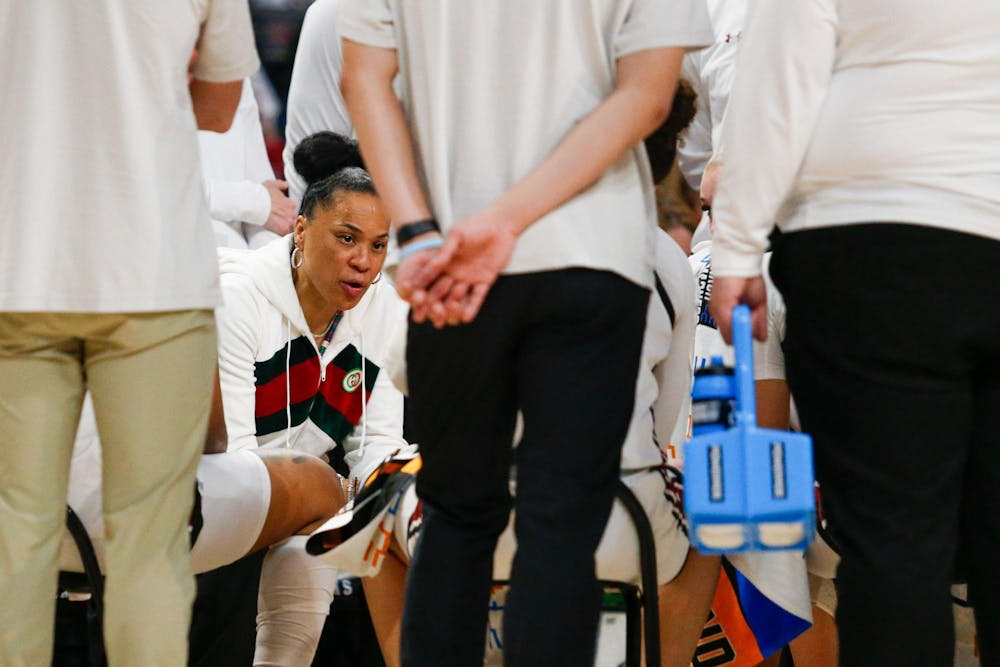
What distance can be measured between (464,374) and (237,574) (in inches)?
53.3

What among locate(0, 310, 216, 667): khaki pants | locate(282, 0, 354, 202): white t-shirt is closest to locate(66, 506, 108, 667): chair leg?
locate(0, 310, 216, 667): khaki pants

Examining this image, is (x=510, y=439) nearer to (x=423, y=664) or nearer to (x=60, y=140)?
(x=423, y=664)

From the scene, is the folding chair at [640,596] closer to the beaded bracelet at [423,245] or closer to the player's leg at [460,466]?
the player's leg at [460,466]

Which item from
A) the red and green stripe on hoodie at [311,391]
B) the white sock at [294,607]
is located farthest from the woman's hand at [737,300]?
the red and green stripe on hoodie at [311,391]

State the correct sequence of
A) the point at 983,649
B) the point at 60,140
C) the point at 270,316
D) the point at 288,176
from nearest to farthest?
the point at 983,649 → the point at 60,140 → the point at 270,316 → the point at 288,176

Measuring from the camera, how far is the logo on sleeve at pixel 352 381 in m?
3.29

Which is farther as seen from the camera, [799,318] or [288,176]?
[288,176]

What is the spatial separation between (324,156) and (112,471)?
5.81 ft

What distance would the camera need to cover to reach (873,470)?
164cm

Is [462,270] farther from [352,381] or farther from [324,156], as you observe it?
[324,156]

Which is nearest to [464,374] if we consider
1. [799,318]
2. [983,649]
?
[799,318]

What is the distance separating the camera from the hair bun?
3.47 metres

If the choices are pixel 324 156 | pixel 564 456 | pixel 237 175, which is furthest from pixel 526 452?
pixel 237 175

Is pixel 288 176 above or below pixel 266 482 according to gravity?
above
